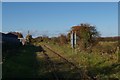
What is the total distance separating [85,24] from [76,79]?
33.6 m

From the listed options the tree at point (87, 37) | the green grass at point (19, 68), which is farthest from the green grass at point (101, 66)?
the tree at point (87, 37)

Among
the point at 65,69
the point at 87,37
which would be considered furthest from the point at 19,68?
the point at 87,37

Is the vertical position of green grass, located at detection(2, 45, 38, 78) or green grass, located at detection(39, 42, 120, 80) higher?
green grass, located at detection(39, 42, 120, 80)

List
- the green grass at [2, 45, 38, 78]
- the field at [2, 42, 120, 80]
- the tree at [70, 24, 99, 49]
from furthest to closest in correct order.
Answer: the tree at [70, 24, 99, 49] < the green grass at [2, 45, 38, 78] < the field at [2, 42, 120, 80]

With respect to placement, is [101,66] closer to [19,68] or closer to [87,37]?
[19,68]

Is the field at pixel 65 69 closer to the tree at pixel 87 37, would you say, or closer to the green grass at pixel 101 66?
the green grass at pixel 101 66

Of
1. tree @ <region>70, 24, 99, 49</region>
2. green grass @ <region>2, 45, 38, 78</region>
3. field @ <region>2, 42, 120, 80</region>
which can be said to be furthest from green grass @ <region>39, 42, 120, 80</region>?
tree @ <region>70, 24, 99, 49</region>

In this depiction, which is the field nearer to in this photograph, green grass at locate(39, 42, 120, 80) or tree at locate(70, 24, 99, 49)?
green grass at locate(39, 42, 120, 80)

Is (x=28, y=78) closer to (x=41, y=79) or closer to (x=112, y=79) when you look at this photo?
(x=41, y=79)

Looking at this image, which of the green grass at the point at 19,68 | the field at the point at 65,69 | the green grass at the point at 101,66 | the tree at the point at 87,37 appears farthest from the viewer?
the tree at the point at 87,37

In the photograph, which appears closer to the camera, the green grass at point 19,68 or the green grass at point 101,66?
the green grass at point 101,66

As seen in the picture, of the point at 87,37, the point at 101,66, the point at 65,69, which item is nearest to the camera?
the point at 65,69

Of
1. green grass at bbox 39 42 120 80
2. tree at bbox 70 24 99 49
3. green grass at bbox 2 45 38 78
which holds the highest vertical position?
tree at bbox 70 24 99 49

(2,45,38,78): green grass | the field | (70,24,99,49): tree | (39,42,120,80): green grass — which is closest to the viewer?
the field
